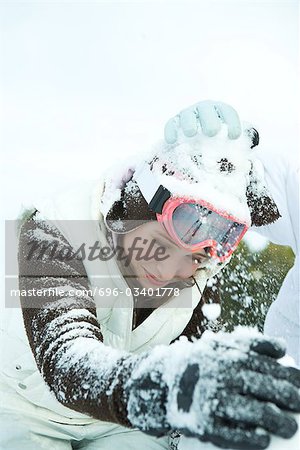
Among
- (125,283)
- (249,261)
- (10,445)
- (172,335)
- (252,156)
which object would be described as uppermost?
(252,156)

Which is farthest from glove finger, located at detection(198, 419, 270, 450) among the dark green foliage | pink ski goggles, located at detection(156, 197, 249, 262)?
the dark green foliage

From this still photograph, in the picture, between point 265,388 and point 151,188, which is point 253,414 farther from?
point 151,188

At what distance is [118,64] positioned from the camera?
3.36 m

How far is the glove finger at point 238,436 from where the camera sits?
751 millimetres

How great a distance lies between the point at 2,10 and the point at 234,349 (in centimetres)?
281

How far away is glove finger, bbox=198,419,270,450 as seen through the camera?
75 centimetres

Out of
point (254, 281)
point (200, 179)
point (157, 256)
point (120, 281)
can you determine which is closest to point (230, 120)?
point (200, 179)

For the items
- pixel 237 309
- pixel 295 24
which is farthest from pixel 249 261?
pixel 295 24

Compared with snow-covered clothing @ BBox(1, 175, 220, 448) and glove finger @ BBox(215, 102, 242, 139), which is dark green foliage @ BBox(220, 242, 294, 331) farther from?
glove finger @ BBox(215, 102, 242, 139)

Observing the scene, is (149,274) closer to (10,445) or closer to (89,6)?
(10,445)

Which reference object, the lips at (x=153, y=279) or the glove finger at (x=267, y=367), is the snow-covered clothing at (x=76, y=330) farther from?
the glove finger at (x=267, y=367)

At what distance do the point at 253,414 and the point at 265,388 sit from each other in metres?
0.04

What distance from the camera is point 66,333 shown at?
3.57 feet

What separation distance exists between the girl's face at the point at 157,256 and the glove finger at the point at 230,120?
0.28 metres
